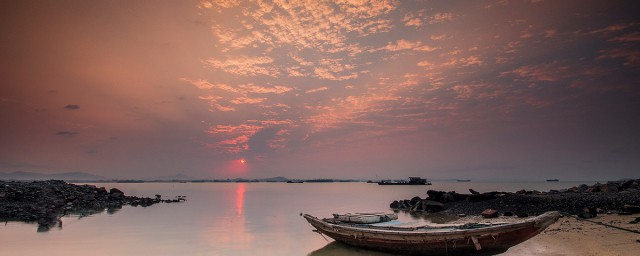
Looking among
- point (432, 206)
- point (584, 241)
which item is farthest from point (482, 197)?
point (584, 241)

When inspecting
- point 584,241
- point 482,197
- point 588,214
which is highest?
point 482,197

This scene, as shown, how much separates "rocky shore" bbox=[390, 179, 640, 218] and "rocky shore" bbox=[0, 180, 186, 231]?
37.2 metres

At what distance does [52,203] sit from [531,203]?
5147 centimetres

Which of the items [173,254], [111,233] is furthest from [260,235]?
[111,233]

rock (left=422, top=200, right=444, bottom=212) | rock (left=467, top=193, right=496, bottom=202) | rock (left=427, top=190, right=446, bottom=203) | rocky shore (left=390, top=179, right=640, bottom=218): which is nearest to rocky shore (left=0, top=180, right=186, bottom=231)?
rock (left=422, top=200, right=444, bottom=212)

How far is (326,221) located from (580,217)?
1991 centimetres

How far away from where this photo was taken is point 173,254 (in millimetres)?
20953

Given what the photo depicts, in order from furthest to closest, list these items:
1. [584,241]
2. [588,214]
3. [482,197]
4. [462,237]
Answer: [482,197]
[588,214]
[584,241]
[462,237]

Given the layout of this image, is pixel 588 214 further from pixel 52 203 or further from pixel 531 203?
pixel 52 203

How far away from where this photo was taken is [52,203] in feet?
135

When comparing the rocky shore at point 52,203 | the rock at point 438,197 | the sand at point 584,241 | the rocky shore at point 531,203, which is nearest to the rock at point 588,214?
the rocky shore at point 531,203

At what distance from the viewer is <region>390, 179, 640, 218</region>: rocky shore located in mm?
29359

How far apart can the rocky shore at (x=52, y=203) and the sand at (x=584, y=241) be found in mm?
34559

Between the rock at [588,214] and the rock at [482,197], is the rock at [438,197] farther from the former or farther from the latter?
the rock at [588,214]
